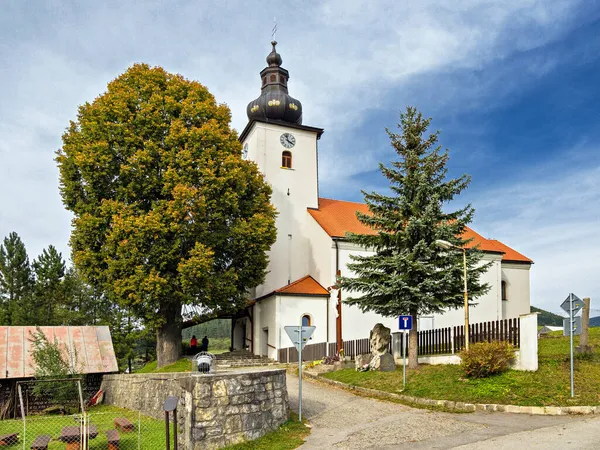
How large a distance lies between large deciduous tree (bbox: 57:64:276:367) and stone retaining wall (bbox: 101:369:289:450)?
10.1 m

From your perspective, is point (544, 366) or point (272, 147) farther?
point (272, 147)

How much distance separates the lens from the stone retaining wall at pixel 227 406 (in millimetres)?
9547

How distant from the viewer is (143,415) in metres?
13.8

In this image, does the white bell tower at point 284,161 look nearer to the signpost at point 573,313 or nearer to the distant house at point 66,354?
the distant house at point 66,354

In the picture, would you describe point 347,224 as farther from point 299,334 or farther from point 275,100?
point 299,334

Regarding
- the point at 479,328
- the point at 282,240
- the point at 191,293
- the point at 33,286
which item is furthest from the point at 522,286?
the point at 33,286

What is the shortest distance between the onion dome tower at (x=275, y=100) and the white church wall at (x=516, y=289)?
57.4 feet

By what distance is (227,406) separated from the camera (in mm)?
9945

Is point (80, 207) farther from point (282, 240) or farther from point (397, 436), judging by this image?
point (397, 436)

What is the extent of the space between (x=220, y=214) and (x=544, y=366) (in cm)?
1379

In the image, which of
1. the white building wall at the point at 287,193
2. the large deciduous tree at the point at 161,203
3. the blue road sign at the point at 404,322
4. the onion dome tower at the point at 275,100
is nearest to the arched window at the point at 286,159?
the white building wall at the point at 287,193

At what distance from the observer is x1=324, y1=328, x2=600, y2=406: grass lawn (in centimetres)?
1242

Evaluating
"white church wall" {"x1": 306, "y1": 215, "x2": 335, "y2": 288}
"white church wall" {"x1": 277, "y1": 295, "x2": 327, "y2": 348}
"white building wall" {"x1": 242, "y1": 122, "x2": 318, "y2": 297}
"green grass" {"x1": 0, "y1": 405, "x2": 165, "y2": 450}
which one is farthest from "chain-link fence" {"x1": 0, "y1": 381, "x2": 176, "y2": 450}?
"white building wall" {"x1": 242, "y1": 122, "x2": 318, "y2": 297}

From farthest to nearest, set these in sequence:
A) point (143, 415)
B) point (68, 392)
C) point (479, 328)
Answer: point (68, 392), point (479, 328), point (143, 415)
